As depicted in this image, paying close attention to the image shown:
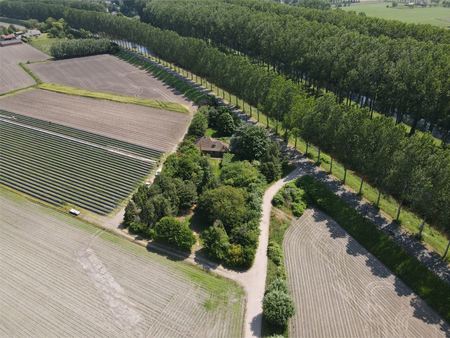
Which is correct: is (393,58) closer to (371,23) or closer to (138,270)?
(371,23)

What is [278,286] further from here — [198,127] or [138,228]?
[198,127]

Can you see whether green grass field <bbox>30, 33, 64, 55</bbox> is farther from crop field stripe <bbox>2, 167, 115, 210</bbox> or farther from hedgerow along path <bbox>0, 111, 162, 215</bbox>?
crop field stripe <bbox>2, 167, 115, 210</bbox>

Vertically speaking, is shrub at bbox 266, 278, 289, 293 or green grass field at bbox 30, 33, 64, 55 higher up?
green grass field at bbox 30, 33, 64, 55

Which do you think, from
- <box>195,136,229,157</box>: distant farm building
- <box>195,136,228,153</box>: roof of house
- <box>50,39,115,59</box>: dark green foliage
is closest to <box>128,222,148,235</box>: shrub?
<box>195,136,229,157</box>: distant farm building

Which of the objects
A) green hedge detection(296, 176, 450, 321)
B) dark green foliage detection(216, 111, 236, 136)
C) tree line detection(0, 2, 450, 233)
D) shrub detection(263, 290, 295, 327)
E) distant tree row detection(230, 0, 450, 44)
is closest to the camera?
shrub detection(263, 290, 295, 327)

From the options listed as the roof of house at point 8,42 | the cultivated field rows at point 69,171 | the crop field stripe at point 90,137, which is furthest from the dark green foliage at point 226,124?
the roof of house at point 8,42

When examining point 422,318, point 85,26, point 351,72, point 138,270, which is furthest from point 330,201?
point 85,26

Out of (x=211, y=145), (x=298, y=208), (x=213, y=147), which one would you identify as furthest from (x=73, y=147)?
(x=298, y=208)
